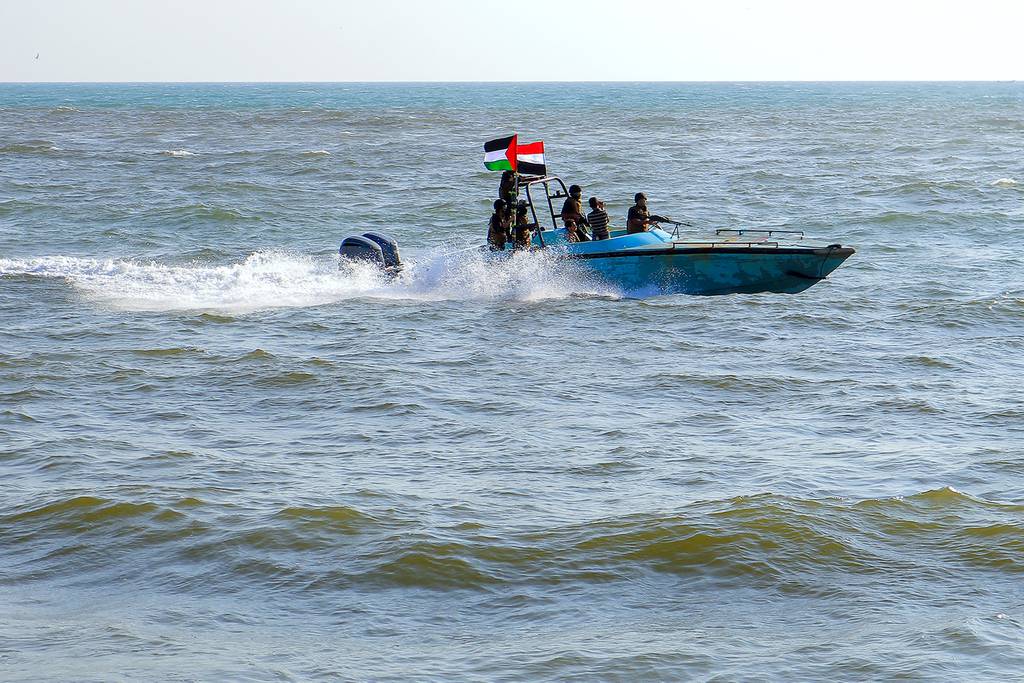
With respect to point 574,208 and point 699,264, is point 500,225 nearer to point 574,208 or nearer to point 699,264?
point 574,208

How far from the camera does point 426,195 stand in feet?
115

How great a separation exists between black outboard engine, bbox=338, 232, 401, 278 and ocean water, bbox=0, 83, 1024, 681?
33cm

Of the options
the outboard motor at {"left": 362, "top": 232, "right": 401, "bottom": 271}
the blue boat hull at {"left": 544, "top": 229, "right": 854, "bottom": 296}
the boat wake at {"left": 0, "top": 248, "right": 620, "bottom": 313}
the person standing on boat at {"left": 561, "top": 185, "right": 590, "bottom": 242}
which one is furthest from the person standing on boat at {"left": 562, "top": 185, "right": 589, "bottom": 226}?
the outboard motor at {"left": 362, "top": 232, "right": 401, "bottom": 271}

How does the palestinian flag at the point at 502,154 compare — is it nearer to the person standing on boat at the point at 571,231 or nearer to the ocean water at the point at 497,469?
the person standing on boat at the point at 571,231

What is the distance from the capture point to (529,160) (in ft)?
64.5

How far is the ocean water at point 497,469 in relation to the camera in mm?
7801

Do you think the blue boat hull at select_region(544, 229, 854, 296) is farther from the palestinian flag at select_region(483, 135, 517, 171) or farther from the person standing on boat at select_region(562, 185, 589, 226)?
the palestinian flag at select_region(483, 135, 517, 171)

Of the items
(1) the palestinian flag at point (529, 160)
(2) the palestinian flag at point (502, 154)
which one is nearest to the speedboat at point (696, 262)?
(1) the palestinian flag at point (529, 160)

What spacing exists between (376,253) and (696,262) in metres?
5.02

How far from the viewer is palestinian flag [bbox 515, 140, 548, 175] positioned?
64.3 ft

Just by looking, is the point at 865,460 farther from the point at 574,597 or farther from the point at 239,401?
the point at 239,401

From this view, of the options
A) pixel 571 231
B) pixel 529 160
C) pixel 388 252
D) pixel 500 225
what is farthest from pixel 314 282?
pixel 571 231

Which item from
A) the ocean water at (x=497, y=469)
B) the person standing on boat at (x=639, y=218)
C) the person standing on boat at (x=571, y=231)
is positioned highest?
the person standing on boat at (x=639, y=218)

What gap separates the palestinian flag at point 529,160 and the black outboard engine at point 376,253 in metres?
2.53
